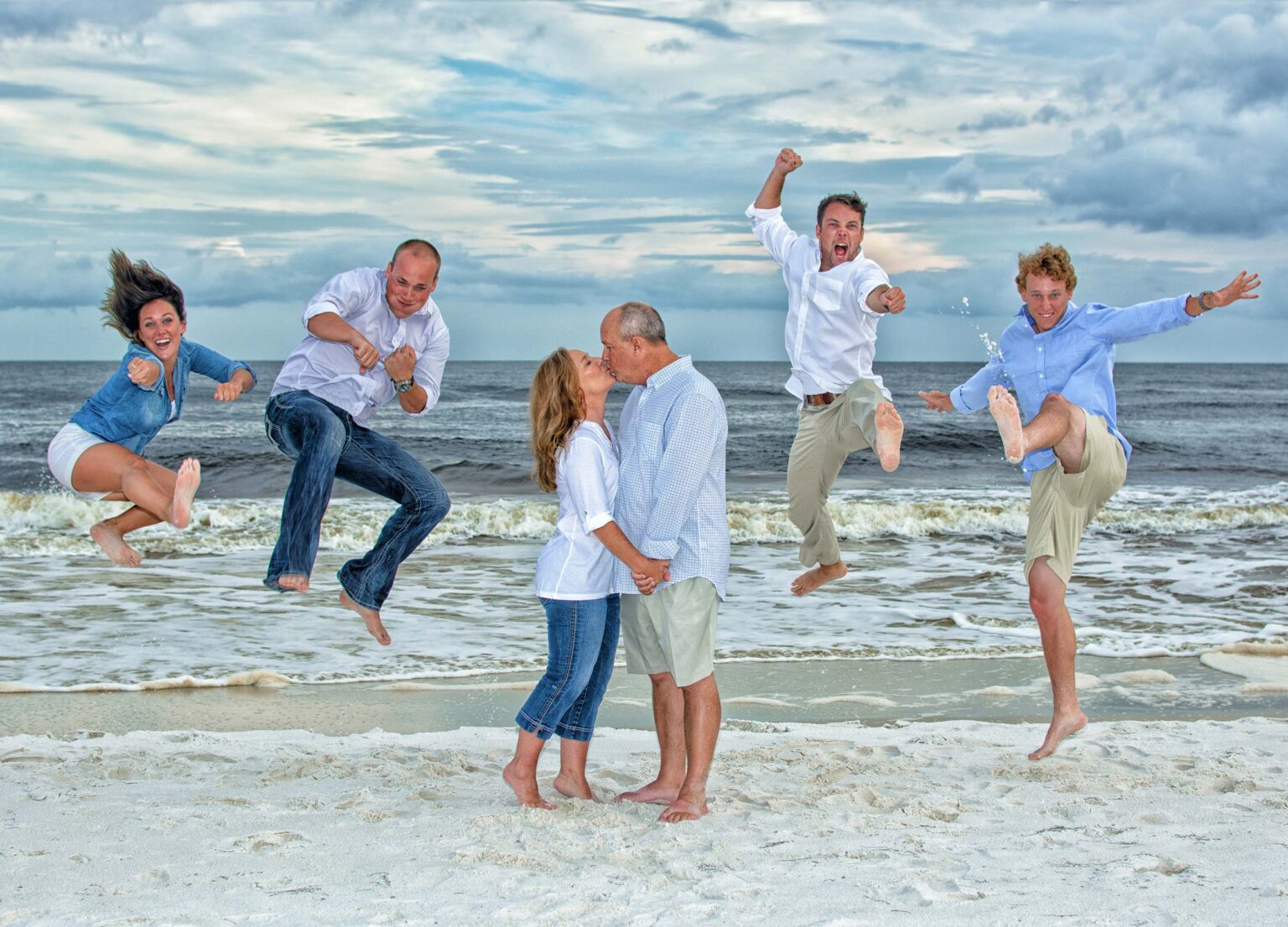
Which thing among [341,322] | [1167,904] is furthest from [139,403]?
[1167,904]

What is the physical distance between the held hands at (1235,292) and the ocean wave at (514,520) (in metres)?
9.97

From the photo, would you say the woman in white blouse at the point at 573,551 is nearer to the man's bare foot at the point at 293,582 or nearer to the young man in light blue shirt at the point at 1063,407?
the man's bare foot at the point at 293,582

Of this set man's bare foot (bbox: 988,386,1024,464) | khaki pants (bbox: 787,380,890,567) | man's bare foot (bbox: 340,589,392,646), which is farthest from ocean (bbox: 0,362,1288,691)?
man's bare foot (bbox: 988,386,1024,464)

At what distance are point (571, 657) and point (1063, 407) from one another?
249cm

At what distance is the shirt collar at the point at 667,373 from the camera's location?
4625 millimetres

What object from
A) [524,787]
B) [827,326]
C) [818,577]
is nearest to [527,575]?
[818,577]

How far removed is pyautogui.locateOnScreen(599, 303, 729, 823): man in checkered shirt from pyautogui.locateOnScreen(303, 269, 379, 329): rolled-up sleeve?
1738 millimetres

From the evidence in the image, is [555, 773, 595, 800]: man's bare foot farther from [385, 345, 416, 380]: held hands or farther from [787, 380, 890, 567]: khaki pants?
[787, 380, 890, 567]: khaki pants

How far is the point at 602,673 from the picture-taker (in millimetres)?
5105

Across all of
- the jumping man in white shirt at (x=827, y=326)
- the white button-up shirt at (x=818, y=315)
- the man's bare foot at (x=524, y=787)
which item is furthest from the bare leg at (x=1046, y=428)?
the man's bare foot at (x=524, y=787)

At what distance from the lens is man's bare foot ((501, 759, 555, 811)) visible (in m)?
5.08

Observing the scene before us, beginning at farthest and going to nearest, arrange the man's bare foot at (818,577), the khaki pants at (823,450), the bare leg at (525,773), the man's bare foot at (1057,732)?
1. the man's bare foot at (818,577)
2. the khaki pants at (823,450)
3. the man's bare foot at (1057,732)
4. the bare leg at (525,773)

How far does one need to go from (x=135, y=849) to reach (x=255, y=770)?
119cm

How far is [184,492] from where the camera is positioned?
16.8 ft
